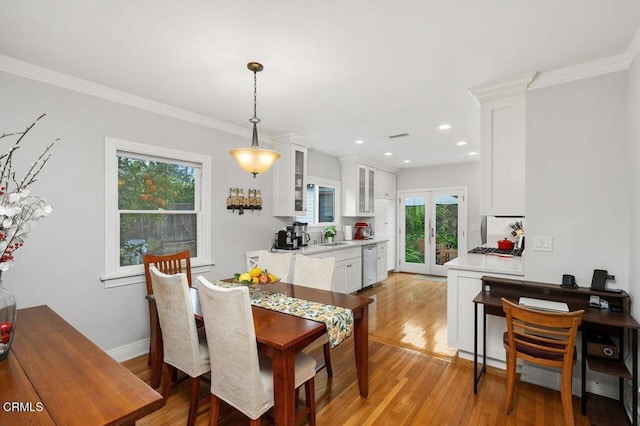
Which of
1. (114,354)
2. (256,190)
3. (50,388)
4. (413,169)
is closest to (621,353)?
(50,388)

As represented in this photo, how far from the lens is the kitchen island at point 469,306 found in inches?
108

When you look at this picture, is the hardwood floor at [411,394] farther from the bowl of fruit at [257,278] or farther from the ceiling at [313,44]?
the ceiling at [313,44]

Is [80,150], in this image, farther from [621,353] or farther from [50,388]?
[621,353]

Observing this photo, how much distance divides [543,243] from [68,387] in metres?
3.12

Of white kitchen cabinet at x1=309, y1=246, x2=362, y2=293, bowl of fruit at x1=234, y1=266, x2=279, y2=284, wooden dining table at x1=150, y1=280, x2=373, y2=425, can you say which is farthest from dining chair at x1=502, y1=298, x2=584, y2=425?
white kitchen cabinet at x1=309, y1=246, x2=362, y2=293

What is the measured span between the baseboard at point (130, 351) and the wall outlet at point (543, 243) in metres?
3.74

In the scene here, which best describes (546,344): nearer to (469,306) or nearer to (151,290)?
(469,306)

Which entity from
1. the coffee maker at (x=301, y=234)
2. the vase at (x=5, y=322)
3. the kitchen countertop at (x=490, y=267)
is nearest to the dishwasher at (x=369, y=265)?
the coffee maker at (x=301, y=234)

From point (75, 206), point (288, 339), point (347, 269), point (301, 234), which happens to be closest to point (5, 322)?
point (288, 339)

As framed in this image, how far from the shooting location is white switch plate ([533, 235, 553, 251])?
98.3 inches

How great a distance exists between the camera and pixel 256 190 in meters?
4.16

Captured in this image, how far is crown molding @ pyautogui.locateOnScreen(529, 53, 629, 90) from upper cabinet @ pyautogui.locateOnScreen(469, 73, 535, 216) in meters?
0.13

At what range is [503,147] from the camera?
274 cm

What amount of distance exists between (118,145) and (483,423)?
12.1 feet
